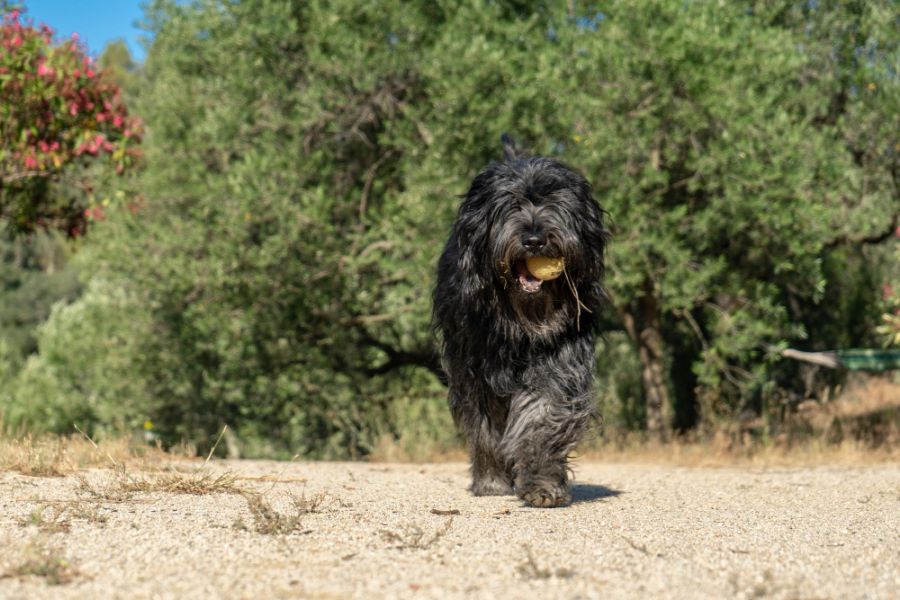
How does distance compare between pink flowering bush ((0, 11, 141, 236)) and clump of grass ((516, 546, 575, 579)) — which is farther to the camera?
pink flowering bush ((0, 11, 141, 236))

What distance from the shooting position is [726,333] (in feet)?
42.8

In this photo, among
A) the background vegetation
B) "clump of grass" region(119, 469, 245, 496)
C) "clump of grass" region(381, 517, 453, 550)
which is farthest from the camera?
the background vegetation

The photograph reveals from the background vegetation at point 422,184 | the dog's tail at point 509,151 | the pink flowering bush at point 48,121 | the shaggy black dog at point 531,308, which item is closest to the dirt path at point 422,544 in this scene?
the shaggy black dog at point 531,308

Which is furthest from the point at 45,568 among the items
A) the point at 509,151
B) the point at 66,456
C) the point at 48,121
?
the point at 48,121

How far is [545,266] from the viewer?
5.98 m

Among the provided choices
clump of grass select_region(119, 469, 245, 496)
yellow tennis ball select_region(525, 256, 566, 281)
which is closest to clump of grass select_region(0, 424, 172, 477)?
clump of grass select_region(119, 469, 245, 496)

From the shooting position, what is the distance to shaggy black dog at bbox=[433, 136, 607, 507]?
596cm

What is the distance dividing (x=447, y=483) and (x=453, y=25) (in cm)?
770

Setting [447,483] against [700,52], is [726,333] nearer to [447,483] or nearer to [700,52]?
[700,52]

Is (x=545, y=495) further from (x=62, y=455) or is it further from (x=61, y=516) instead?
(x=62, y=455)

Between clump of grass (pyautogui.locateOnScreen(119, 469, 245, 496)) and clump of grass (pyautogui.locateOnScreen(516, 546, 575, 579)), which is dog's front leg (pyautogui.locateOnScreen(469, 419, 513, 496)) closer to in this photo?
clump of grass (pyautogui.locateOnScreen(119, 469, 245, 496))

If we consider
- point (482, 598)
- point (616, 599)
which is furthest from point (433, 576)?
point (616, 599)

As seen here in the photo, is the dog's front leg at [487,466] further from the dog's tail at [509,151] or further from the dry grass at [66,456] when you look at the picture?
the dry grass at [66,456]

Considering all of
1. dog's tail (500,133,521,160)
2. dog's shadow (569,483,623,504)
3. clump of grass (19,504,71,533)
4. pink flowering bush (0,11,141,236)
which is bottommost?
clump of grass (19,504,71,533)
